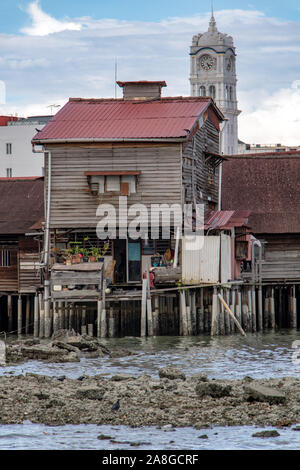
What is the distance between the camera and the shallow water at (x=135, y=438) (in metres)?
21.4

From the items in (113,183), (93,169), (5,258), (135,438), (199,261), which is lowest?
(135,438)

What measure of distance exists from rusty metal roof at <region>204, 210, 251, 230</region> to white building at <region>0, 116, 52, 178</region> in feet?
127

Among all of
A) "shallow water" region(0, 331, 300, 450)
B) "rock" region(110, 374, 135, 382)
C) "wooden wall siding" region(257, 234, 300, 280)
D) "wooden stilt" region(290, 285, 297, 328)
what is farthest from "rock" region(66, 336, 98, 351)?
"wooden wall siding" region(257, 234, 300, 280)

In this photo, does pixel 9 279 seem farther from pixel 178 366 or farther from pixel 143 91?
pixel 178 366

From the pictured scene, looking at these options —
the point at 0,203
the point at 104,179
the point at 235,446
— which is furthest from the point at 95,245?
the point at 235,446

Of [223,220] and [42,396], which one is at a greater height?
[223,220]

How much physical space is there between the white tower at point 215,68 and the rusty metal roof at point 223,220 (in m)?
132

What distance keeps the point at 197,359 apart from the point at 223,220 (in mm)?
10313

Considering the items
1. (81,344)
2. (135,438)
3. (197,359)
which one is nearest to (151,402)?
(135,438)

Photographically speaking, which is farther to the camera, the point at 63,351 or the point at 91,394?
the point at 63,351

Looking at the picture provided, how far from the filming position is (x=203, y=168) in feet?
155

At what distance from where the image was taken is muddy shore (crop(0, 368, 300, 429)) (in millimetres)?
23609

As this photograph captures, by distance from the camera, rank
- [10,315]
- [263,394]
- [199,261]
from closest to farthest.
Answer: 1. [263,394]
2. [199,261]
3. [10,315]

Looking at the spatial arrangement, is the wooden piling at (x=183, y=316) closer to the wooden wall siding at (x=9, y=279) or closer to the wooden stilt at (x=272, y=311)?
the wooden stilt at (x=272, y=311)
